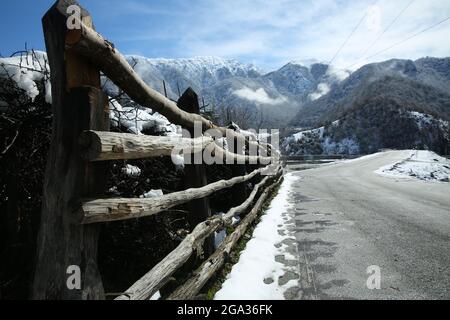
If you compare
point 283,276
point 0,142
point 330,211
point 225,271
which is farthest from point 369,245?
point 0,142

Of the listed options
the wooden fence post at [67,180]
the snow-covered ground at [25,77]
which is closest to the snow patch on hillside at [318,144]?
the snow-covered ground at [25,77]

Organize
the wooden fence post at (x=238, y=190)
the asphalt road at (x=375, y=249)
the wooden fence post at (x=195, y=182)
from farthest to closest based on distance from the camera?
the wooden fence post at (x=238, y=190) → the wooden fence post at (x=195, y=182) → the asphalt road at (x=375, y=249)

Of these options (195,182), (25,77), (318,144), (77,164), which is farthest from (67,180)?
(318,144)

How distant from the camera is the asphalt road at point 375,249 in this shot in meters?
2.84

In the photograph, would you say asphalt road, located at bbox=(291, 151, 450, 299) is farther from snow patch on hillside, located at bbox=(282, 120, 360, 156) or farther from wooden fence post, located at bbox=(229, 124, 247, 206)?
snow patch on hillside, located at bbox=(282, 120, 360, 156)

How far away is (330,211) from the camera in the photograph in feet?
21.1

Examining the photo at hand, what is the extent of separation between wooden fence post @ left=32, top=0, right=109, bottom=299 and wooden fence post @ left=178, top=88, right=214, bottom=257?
1.79 meters

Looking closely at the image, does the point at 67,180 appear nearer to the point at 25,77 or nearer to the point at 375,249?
the point at 25,77

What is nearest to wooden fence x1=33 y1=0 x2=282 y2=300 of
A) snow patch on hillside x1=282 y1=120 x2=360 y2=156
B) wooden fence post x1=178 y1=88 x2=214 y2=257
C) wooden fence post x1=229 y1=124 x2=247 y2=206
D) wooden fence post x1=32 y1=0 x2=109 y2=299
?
wooden fence post x1=32 y1=0 x2=109 y2=299

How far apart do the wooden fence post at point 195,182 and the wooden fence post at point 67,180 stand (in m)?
1.79

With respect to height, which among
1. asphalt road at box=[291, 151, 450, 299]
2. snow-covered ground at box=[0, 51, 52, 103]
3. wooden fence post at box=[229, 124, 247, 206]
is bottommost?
asphalt road at box=[291, 151, 450, 299]

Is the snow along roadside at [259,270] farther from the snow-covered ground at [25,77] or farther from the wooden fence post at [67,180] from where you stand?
the snow-covered ground at [25,77]

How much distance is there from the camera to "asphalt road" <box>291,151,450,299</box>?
2.84m

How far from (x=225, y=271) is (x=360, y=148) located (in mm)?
103450
